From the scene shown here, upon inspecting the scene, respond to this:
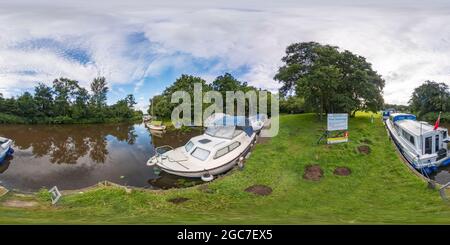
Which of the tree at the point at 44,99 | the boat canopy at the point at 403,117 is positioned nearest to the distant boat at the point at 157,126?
the tree at the point at 44,99

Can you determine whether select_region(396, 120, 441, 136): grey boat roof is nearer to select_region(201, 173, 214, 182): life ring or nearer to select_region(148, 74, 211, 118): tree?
select_region(201, 173, 214, 182): life ring

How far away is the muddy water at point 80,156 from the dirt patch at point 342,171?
13.5 feet

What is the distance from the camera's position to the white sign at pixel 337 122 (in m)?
9.52

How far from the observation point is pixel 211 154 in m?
9.02

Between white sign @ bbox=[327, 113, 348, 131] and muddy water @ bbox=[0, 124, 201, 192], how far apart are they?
4693 millimetres

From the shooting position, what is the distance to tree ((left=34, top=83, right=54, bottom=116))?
10762mm

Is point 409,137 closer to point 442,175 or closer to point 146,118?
point 442,175

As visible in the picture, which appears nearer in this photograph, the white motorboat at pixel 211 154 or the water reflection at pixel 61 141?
the white motorboat at pixel 211 154

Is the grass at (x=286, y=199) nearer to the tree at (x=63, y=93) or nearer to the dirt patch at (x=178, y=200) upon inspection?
the dirt patch at (x=178, y=200)

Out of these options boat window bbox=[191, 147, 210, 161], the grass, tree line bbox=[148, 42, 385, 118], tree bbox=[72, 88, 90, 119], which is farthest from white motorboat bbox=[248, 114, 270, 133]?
tree bbox=[72, 88, 90, 119]

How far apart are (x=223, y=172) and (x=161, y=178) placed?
5.94 feet

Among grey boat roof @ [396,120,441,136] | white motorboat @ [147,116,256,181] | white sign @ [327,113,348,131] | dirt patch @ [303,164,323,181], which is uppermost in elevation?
white sign @ [327,113,348,131]

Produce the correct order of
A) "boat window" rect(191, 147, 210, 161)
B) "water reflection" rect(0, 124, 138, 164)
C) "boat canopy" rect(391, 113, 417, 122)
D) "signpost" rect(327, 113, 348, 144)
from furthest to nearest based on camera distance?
1. "boat canopy" rect(391, 113, 417, 122)
2. "water reflection" rect(0, 124, 138, 164)
3. "signpost" rect(327, 113, 348, 144)
4. "boat window" rect(191, 147, 210, 161)
